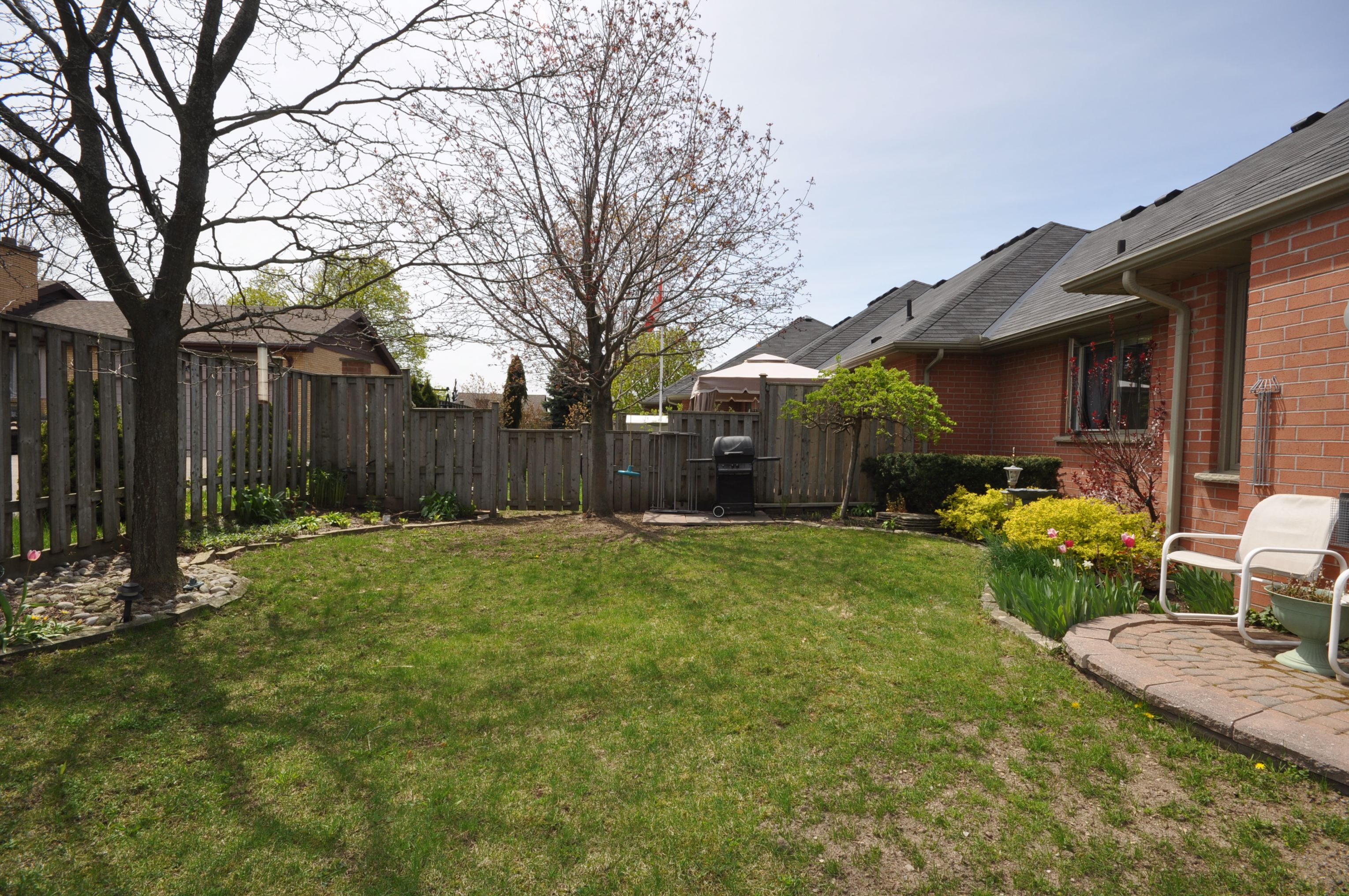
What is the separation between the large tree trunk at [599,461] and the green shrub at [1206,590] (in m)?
6.40

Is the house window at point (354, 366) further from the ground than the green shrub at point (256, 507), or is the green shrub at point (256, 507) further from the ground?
the house window at point (354, 366)

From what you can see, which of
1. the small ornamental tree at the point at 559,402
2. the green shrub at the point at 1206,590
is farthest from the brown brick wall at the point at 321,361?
the green shrub at the point at 1206,590

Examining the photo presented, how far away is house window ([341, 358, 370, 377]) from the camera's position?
24.1 m

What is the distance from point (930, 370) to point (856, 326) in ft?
33.8


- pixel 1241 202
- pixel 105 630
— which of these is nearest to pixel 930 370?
pixel 1241 202

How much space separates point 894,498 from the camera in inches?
373

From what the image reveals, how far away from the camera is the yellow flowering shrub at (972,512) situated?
7887mm

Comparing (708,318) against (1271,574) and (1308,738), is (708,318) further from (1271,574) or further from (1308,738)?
(1308,738)

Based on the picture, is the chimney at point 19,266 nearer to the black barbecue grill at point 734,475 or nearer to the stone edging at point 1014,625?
the stone edging at point 1014,625

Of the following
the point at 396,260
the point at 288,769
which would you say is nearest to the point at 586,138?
the point at 396,260

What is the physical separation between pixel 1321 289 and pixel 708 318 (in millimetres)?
6536

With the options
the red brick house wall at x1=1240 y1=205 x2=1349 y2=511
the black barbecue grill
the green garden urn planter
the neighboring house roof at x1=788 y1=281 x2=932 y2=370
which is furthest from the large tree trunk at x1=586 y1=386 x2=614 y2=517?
the neighboring house roof at x1=788 y1=281 x2=932 y2=370

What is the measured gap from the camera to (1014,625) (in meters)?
4.51

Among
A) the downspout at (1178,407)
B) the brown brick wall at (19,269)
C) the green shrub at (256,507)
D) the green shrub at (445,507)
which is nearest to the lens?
the brown brick wall at (19,269)
